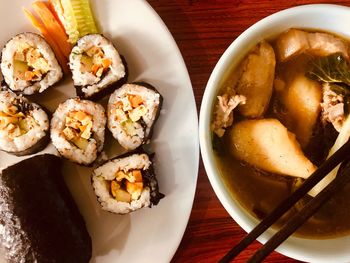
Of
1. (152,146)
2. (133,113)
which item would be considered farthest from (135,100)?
(152,146)

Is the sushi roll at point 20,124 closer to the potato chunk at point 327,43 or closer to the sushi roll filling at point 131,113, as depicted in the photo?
the sushi roll filling at point 131,113

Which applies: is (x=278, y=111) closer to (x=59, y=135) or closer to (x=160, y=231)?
(x=160, y=231)

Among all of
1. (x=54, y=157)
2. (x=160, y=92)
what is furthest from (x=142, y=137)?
(x=54, y=157)

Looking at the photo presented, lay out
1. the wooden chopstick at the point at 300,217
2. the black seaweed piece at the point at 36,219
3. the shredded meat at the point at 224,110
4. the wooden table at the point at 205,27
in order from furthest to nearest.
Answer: the wooden table at the point at 205,27 < the black seaweed piece at the point at 36,219 < the shredded meat at the point at 224,110 < the wooden chopstick at the point at 300,217

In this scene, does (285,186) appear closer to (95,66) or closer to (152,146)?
(152,146)

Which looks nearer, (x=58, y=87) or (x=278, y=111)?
(x=278, y=111)

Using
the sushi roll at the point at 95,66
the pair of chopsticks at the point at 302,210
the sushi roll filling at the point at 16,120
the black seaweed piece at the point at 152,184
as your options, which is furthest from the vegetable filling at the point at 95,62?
the pair of chopsticks at the point at 302,210
